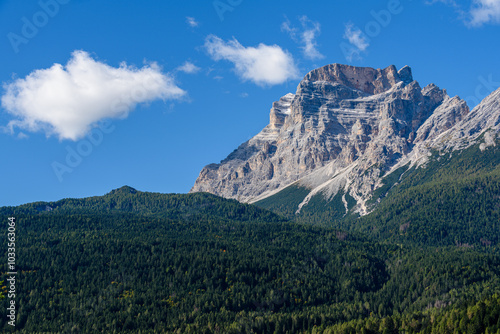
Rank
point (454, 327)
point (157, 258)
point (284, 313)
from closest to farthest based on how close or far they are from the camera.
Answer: point (454, 327) → point (284, 313) → point (157, 258)

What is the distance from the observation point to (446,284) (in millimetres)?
179625

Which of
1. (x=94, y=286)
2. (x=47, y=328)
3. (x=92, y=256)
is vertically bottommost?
(x=47, y=328)

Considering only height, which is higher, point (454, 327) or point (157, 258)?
point (157, 258)

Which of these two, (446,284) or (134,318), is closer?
(134,318)

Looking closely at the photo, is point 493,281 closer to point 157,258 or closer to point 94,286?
point 157,258

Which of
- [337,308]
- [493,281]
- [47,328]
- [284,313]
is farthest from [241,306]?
[493,281]

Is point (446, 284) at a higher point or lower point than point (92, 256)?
lower

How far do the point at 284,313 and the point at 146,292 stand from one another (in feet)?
142

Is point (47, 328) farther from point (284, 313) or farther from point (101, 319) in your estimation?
point (284, 313)

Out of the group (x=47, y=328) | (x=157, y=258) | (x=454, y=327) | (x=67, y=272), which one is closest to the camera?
(x=454, y=327)

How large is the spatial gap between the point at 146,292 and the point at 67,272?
1206 inches

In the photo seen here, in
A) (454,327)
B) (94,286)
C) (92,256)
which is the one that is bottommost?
(454,327)

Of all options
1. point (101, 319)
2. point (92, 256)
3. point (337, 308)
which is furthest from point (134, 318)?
point (337, 308)

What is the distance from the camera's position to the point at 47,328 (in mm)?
144500
